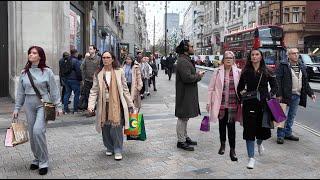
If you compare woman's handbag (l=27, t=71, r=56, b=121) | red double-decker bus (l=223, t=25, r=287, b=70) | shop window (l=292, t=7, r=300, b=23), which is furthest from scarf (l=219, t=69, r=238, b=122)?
shop window (l=292, t=7, r=300, b=23)

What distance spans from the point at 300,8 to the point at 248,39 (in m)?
30.0

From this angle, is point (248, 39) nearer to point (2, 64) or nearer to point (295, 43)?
point (2, 64)

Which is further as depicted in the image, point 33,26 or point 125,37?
point 125,37

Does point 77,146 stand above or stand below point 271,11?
below

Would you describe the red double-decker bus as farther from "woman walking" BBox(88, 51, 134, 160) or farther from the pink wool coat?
"woman walking" BBox(88, 51, 134, 160)

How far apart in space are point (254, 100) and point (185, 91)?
1.38m

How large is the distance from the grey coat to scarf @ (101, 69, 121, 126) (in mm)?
1097

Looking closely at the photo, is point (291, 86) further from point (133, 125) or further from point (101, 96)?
point (101, 96)

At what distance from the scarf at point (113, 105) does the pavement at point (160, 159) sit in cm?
60

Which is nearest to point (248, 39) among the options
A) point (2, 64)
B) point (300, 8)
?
point (2, 64)

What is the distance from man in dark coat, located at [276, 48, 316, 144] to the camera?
820 centimetres

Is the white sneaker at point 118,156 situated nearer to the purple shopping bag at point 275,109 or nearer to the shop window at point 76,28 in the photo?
the purple shopping bag at point 275,109

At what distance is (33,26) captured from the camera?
41.7 feet

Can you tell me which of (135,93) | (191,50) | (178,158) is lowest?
(178,158)
